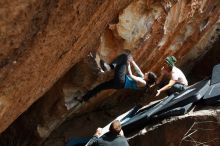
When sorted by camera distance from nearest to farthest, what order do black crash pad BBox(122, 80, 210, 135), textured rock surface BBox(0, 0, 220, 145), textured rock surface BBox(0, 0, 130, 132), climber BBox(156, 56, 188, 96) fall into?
textured rock surface BBox(0, 0, 130, 132) < textured rock surface BBox(0, 0, 220, 145) < black crash pad BBox(122, 80, 210, 135) < climber BBox(156, 56, 188, 96)

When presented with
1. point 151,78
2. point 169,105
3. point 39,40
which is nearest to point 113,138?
point 169,105

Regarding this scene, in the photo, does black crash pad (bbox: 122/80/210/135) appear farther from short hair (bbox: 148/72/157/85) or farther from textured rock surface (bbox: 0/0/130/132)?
textured rock surface (bbox: 0/0/130/132)

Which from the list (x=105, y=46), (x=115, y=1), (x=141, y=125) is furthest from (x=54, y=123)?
(x=115, y=1)

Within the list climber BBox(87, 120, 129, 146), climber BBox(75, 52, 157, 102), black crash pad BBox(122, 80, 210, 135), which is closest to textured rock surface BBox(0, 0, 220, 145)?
climber BBox(75, 52, 157, 102)

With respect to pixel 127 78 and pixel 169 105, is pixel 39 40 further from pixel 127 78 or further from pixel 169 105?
pixel 127 78

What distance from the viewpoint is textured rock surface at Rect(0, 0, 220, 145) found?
220 inches

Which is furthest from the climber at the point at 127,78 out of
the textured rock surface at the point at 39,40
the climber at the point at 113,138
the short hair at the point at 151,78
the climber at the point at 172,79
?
the climber at the point at 113,138

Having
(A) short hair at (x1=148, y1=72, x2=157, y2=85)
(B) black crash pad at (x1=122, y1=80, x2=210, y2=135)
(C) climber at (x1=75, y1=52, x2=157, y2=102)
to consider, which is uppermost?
(C) climber at (x1=75, y1=52, x2=157, y2=102)

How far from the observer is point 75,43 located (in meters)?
6.85

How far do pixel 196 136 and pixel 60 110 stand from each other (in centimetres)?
308

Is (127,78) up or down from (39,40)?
down

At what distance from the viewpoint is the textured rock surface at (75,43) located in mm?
5586

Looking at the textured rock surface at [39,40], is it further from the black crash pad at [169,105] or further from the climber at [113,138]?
the black crash pad at [169,105]

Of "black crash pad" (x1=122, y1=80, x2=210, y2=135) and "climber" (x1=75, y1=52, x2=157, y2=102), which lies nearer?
"black crash pad" (x1=122, y1=80, x2=210, y2=135)
